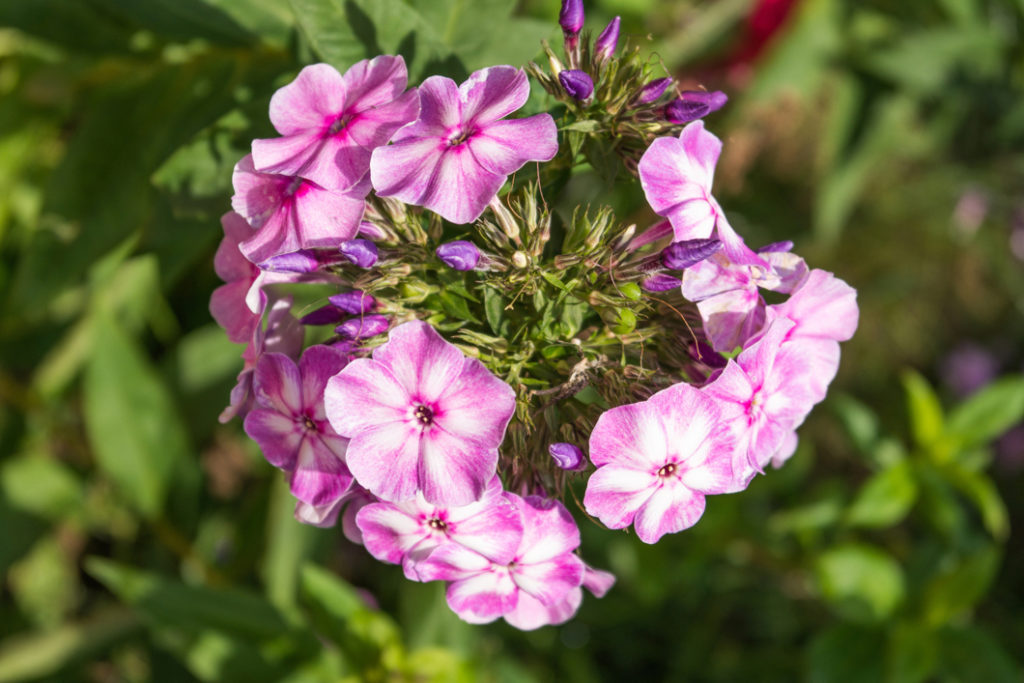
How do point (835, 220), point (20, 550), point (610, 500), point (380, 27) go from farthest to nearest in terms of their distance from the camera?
point (835, 220), point (20, 550), point (380, 27), point (610, 500)

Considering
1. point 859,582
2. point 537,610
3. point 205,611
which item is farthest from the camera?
point 859,582

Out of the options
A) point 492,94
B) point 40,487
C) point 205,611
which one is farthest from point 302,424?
point 40,487

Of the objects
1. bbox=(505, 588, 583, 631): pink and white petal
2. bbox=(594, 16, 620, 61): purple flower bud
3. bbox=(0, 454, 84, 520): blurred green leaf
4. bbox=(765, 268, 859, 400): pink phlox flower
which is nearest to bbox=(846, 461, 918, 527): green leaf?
bbox=(765, 268, 859, 400): pink phlox flower

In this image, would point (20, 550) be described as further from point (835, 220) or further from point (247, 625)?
point (835, 220)

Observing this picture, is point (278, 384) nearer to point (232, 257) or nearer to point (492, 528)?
point (232, 257)

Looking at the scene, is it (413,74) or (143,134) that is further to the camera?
(143,134)

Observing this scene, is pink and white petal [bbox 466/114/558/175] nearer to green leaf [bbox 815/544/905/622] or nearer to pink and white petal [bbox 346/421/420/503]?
pink and white petal [bbox 346/421/420/503]

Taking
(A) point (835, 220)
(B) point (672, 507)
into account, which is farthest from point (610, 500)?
(A) point (835, 220)
